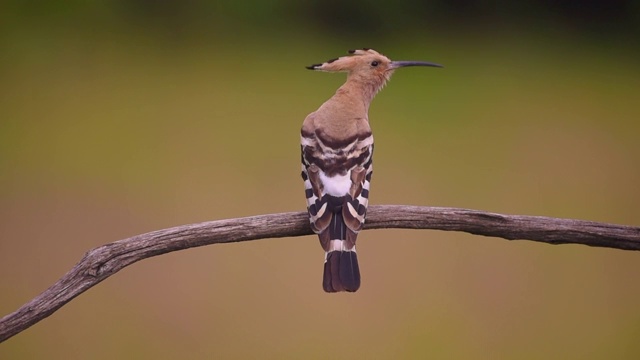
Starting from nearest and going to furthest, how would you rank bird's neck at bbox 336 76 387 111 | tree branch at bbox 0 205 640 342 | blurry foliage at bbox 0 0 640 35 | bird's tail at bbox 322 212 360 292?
tree branch at bbox 0 205 640 342 → bird's tail at bbox 322 212 360 292 → bird's neck at bbox 336 76 387 111 → blurry foliage at bbox 0 0 640 35

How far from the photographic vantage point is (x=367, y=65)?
239 cm

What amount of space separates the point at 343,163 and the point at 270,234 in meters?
0.28

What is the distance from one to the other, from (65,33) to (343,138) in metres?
1.33

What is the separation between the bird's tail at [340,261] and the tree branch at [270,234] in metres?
0.05

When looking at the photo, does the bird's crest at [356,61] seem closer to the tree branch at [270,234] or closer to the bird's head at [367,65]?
the bird's head at [367,65]

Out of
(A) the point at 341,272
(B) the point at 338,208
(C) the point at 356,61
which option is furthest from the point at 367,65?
(A) the point at 341,272

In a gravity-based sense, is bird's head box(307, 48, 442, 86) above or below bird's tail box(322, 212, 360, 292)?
above

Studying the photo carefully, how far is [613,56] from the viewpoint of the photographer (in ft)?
10.0

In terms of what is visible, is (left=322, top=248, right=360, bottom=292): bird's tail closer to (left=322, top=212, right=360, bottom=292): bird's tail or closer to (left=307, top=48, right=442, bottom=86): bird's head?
(left=322, top=212, right=360, bottom=292): bird's tail

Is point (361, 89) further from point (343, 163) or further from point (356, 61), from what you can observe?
point (343, 163)

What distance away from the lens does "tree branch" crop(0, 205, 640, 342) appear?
6.04 feet

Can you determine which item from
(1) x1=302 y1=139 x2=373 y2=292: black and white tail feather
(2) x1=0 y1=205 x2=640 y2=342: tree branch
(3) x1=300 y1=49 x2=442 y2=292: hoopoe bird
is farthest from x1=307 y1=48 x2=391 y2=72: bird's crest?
(2) x1=0 y1=205 x2=640 y2=342: tree branch

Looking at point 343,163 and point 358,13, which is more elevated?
point 358,13

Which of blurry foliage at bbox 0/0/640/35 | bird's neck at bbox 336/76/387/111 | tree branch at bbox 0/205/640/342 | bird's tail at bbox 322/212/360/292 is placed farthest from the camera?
blurry foliage at bbox 0/0/640/35
